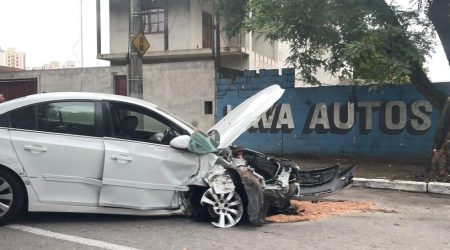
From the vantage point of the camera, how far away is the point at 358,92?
12.4 metres

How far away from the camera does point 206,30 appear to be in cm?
2211

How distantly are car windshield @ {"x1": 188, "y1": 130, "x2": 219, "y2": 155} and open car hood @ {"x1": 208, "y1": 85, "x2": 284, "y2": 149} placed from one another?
0.11 metres

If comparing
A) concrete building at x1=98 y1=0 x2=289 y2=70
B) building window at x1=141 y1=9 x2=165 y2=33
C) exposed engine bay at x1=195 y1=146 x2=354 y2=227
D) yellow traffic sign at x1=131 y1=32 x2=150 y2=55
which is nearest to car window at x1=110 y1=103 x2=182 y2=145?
exposed engine bay at x1=195 y1=146 x2=354 y2=227

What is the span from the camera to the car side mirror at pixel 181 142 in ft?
18.8

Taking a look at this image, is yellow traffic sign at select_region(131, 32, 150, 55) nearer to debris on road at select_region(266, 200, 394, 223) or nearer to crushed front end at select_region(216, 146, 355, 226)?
crushed front end at select_region(216, 146, 355, 226)

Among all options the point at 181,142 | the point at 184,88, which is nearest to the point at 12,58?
the point at 184,88

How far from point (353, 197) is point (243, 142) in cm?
618

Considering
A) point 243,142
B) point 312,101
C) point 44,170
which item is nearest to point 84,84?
point 243,142

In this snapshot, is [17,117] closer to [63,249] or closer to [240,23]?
[63,249]

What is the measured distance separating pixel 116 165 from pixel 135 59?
14.9 ft

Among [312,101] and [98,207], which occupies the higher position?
[312,101]

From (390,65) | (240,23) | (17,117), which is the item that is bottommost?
(17,117)

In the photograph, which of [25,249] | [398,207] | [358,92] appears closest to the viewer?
[25,249]

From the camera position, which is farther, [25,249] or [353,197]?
[353,197]
